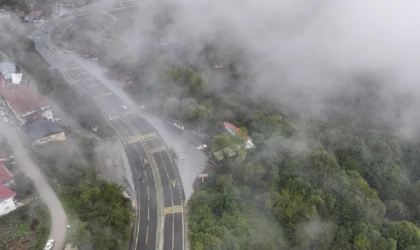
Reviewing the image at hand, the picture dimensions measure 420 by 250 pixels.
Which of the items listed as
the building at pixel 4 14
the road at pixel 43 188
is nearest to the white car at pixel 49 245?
the road at pixel 43 188

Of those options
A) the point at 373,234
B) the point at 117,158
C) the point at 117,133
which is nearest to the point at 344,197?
the point at 373,234

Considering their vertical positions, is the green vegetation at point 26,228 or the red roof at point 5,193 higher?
the red roof at point 5,193

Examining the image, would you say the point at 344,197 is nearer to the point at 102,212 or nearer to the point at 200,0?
the point at 102,212

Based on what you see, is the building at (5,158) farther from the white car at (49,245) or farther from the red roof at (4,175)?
the white car at (49,245)

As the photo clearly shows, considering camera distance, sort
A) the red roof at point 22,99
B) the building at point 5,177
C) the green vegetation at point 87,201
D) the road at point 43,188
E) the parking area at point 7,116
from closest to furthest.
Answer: the road at point 43,188 → the green vegetation at point 87,201 → the building at point 5,177 → the parking area at point 7,116 → the red roof at point 22,99

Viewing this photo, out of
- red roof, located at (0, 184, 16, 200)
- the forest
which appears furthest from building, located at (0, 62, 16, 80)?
red roof, located at (0, 184, 16, 200)

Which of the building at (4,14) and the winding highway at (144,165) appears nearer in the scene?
the winding highway at (144,165)

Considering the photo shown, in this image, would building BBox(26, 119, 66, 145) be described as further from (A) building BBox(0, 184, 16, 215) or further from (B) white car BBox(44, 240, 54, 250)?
(B) white car BBox(44, 240, 54, 250)

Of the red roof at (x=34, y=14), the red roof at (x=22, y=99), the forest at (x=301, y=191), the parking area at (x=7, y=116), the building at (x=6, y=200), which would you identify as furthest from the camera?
the red roof at (x=34, y=14)
